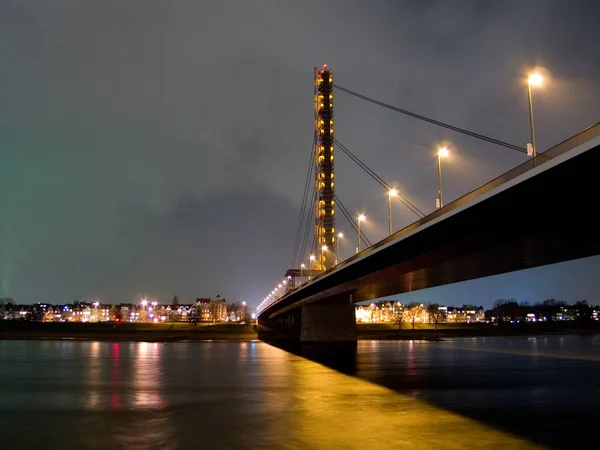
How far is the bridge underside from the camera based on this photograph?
2419 cm

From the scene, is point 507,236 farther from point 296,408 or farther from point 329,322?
point 329,322

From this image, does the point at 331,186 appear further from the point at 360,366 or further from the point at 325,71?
the point at 360,366

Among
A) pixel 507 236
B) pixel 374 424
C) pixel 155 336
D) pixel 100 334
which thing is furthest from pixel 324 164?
pixel 374 424

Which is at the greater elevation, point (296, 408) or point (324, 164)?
point (324, 164)

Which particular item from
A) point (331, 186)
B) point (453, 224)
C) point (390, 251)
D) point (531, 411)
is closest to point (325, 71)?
point (331, 186)

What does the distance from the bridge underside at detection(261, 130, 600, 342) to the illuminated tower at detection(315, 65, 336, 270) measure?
162ft

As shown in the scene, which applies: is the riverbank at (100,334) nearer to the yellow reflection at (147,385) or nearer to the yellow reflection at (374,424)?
the yellow reflection at (147,385)

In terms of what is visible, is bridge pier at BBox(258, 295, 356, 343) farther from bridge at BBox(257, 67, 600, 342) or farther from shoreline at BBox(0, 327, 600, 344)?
shoreline at BBox(0, 327, 600, 344)

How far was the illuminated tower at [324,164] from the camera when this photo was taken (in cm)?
11219

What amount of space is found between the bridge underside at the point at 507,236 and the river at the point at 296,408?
8.51 metres

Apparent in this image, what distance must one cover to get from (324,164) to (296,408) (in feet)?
297

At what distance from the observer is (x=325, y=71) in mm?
117438

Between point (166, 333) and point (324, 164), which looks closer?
point (324, 164)

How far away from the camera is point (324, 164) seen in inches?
4510
